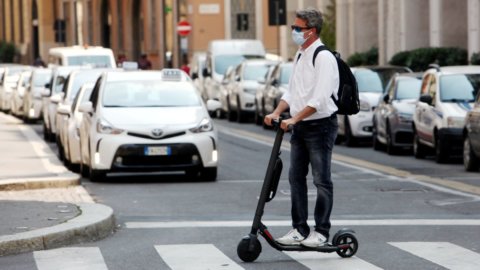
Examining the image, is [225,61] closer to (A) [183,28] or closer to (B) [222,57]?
(B) [222,57]

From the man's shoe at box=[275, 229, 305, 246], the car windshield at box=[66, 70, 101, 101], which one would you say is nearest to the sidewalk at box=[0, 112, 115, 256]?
the man's shoe at box=[275, 229, 305, 246]

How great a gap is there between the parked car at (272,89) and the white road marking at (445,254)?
2481 cm

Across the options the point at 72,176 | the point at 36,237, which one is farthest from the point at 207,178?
the point at 36,237

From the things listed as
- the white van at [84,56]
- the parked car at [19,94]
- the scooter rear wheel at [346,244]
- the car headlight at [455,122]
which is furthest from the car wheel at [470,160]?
the parked car at [19,94]

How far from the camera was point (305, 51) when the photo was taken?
11.5 metres

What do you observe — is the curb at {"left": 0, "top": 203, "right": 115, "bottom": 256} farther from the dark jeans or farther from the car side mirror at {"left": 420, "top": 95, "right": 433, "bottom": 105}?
the car side mirror at {"left": 420, "top": 95, "right": 433, "bottom": 105}

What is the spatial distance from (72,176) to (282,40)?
44678mm

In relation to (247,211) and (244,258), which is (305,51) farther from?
(247,211)

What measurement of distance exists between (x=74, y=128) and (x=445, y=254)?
12.8 metres

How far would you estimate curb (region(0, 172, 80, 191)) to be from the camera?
17.5 m

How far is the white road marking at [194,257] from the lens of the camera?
36.1 ft

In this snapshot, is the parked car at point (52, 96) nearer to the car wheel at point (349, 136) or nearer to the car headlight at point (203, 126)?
the car wheel at point (349, 136)

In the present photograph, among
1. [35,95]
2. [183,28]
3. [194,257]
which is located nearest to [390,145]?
[194,257]

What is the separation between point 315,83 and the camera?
11.4 metres
